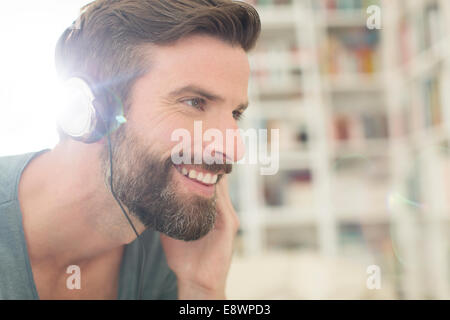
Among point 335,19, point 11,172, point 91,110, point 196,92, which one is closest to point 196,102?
point 196,92

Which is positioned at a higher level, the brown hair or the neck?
the brown hair

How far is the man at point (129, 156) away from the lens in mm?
440

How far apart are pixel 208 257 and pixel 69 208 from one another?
0.62ft

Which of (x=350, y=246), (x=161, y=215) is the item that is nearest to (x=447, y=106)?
(x=350, y=246)

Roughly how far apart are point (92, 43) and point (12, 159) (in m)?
0.18

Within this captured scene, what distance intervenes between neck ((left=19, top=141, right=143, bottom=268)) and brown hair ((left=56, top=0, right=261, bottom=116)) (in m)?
0.09

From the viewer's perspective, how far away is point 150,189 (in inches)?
17.6

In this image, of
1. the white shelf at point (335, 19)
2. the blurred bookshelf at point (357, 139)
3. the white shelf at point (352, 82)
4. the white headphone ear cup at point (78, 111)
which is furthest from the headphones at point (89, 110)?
the white shelf at point (335, 19)

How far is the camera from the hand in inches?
20.9

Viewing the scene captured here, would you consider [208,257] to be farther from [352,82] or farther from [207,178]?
[352,82]

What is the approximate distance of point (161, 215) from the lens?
0.45 meters

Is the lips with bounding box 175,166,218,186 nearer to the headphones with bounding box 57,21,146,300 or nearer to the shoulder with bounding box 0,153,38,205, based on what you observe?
the headphones with bounding box 57,21,146,300

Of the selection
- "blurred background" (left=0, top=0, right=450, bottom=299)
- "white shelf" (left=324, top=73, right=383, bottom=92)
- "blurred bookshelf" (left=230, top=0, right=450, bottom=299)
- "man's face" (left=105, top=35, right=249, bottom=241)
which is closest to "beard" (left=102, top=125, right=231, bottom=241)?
"man's face" (left=105, top=35, right=249, bottom=241)

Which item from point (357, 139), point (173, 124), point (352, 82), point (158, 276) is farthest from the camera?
point (357, 139)
